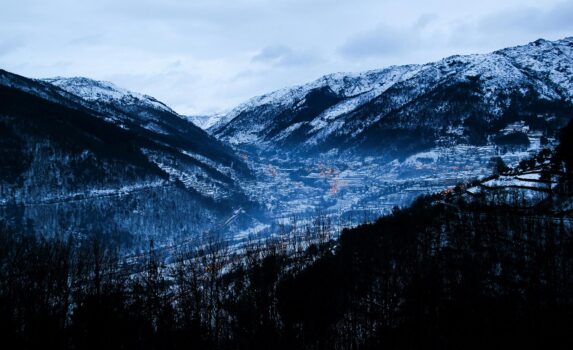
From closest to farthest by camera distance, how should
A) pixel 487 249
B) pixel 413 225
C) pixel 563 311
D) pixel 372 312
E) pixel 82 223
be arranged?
pixel 563 311, pixel 372 312, pixel 487 249, pixel 413 225, pixel 82 223

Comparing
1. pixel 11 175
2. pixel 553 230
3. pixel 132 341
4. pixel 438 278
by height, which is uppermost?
pixel 11 175

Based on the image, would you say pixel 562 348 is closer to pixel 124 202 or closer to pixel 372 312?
pixel 372 312

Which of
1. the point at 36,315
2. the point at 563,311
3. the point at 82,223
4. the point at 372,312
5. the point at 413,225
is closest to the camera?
the point at 563,311

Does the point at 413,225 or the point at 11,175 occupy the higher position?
the point at 11,175

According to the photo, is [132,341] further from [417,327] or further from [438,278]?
[438,278]

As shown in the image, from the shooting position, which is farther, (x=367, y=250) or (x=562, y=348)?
(x=367, y=250)

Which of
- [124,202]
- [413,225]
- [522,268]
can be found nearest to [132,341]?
[522,268]
